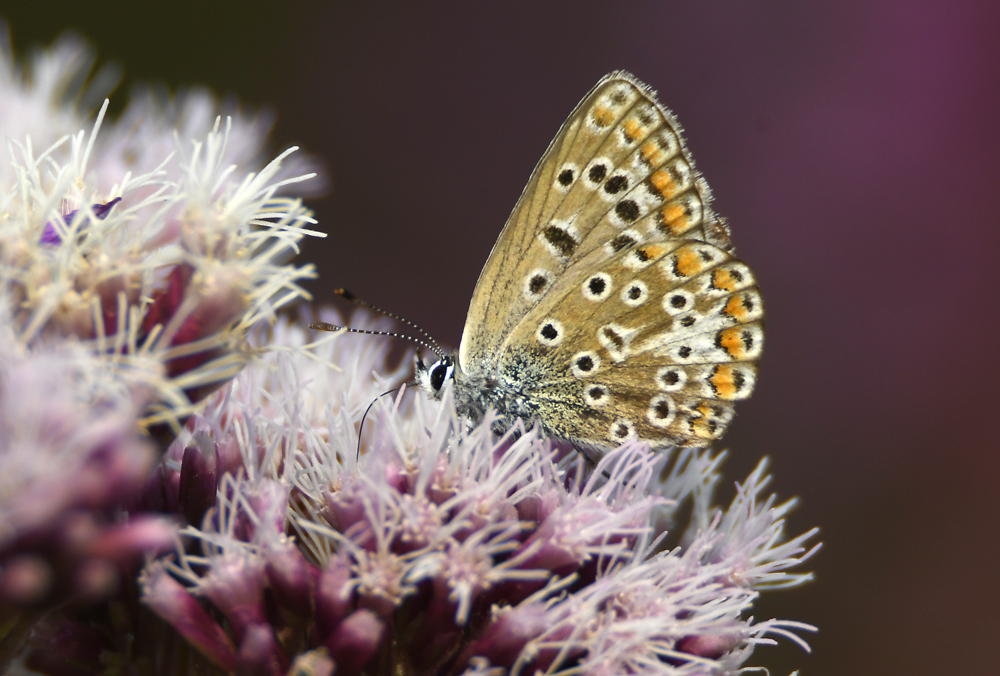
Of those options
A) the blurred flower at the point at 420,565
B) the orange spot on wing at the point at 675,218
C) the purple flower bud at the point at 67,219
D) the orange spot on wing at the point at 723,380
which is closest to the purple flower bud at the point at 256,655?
the blurred flower at the point at 420,565

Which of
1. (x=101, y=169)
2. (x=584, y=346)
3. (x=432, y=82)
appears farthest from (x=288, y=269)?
(x=432, y=82)

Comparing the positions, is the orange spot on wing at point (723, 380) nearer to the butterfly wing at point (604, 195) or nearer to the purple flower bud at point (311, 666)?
the butterfly wing at point (604, 195)

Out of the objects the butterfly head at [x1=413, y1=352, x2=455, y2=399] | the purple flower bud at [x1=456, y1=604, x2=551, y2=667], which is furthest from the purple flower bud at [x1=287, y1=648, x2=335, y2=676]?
the butterfly head at [x1=413, y1=352, x2=455, y2=399]

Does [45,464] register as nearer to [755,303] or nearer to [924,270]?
[755,303]

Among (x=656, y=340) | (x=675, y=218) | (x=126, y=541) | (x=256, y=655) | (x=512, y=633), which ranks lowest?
(x=256, y=655)

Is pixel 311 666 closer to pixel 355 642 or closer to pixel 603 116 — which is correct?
pixel 355 642

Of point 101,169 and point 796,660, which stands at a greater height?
point 101,169

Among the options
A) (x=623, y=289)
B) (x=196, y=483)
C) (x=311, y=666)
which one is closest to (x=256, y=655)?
(x=311, y=666)
